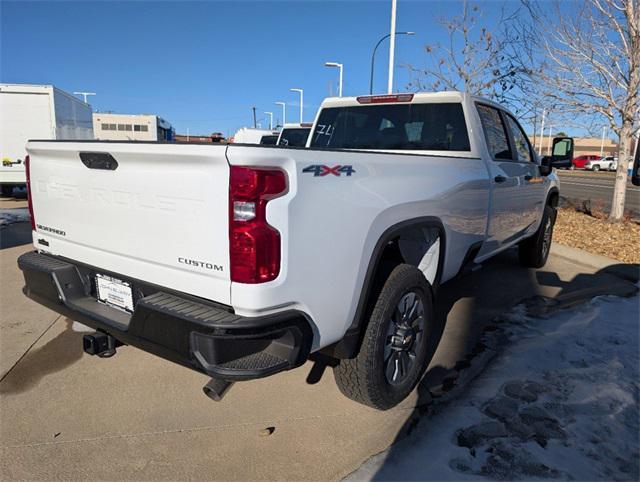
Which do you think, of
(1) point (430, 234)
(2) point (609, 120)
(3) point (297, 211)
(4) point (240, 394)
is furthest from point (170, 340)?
(2) point (609, 120)

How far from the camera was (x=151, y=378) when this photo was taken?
11.0 ft

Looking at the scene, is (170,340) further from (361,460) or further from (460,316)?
(460,316)

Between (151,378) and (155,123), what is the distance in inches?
1293

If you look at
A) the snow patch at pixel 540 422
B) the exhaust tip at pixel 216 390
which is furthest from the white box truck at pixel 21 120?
the snow patch at pixel 540 422

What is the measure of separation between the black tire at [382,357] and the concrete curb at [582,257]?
478cm

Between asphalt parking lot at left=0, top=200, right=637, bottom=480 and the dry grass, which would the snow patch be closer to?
asphalt parking lot at left=0, top=200, right=637, bottom=480

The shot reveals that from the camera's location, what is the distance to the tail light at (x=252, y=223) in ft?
6.54

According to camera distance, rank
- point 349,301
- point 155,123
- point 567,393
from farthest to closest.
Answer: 1. point 155,123
2. point 567,393
3. point 349,301

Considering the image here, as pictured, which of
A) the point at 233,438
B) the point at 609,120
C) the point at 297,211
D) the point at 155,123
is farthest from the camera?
the point at 155,123

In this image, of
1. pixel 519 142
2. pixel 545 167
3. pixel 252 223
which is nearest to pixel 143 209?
pixel 252 223

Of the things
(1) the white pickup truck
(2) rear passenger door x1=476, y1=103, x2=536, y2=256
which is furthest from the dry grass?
(1) the white pickup truck

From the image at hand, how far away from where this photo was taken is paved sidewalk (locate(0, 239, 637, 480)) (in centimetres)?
250

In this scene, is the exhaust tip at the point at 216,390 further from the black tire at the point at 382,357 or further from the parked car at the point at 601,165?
→ the parked car at the point at 601,165

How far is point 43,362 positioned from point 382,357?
2.52 m
